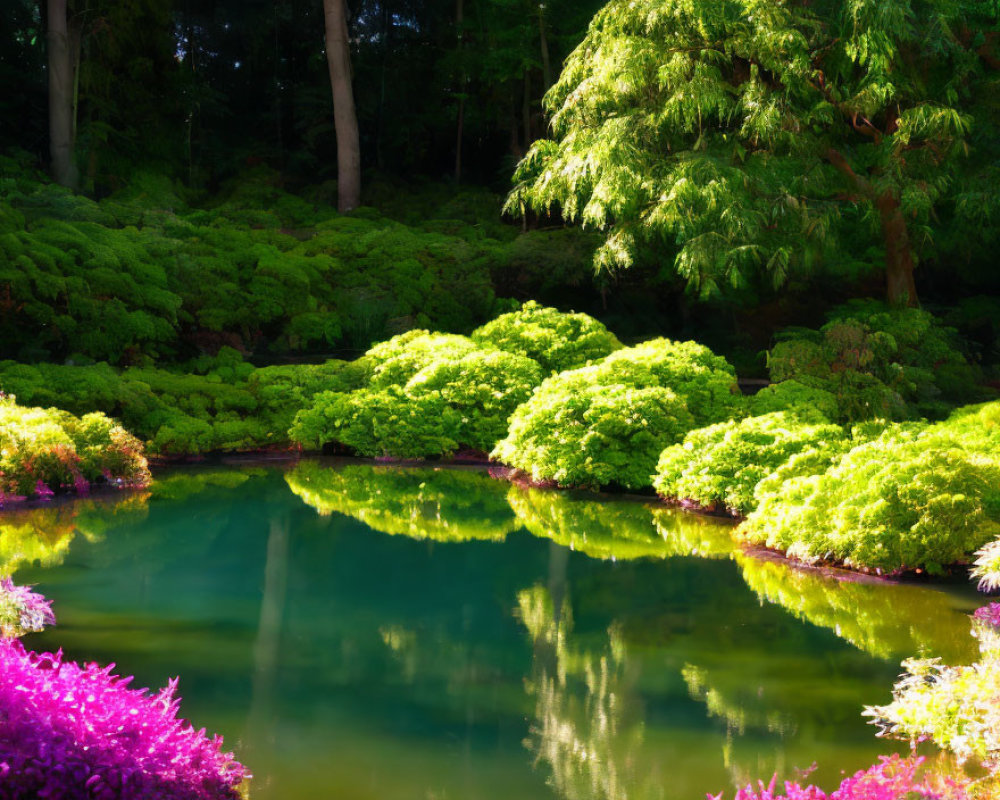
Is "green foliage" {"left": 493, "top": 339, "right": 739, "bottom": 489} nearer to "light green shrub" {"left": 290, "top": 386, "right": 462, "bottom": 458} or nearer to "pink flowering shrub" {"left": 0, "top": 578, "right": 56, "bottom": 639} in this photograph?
"light green shrub" {"left": 290, "top": 386, "right": 462, "bottom": 458}

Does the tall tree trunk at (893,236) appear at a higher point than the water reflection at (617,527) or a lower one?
higher

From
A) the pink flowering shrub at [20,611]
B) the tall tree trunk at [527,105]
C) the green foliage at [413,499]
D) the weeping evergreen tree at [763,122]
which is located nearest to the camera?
the pink flowering shrub at [20,611]

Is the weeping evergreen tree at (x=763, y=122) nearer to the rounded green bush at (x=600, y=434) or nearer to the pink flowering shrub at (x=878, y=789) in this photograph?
the rounded green bush at (x=600, y=434)

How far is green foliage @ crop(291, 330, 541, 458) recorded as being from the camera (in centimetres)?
1243

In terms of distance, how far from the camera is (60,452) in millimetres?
9406

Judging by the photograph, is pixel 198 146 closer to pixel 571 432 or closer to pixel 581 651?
pixel 571 432

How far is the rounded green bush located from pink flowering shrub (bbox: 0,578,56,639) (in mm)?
5593

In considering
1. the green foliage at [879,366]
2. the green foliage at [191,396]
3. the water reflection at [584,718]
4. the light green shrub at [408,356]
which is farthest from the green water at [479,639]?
the light green shrub at [408,356]

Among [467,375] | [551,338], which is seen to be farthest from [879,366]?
[467,375]

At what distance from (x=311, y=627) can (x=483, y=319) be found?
11.0 metres

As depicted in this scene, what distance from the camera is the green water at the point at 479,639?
14.5 ft

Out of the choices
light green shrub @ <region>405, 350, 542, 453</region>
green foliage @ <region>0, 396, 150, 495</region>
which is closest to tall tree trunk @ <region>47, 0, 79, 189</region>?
light green shrub @ <region>405, 350, 542, 453</region>

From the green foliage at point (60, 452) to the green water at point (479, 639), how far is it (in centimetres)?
52

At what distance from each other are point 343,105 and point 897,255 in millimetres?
11320
